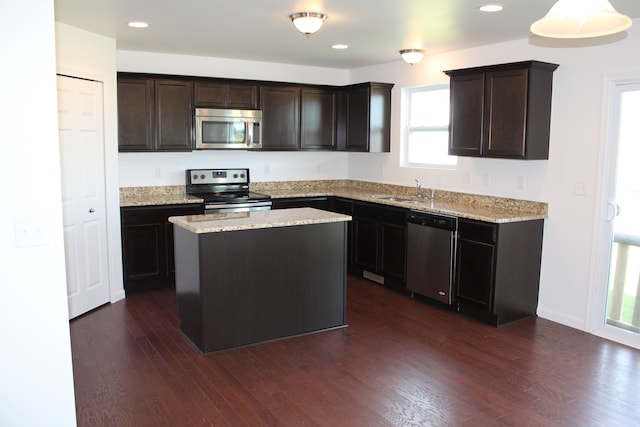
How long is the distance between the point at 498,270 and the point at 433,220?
2.64ft

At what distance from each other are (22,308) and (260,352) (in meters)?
1.99

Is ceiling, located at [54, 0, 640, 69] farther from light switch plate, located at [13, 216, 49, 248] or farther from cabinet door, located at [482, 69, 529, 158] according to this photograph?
light switch plate, located at [13, 216, 49, 248]

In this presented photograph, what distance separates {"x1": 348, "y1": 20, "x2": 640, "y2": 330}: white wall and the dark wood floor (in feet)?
1.18

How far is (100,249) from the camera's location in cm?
502

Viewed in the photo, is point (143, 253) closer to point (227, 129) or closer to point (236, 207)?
point (236, 207)

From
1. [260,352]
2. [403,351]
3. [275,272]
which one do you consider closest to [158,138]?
[275,272]

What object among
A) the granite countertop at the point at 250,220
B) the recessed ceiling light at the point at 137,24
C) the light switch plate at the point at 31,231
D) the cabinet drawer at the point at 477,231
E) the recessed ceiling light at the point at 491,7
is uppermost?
the recessed ceiling light at the point at 137,24

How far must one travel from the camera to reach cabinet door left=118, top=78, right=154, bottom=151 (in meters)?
5.43

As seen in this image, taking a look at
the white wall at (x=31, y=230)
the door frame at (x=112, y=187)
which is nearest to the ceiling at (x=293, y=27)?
the door frame at (x=112, y=187)

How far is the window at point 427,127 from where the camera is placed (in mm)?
5906

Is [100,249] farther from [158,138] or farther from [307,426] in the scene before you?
[307,426]

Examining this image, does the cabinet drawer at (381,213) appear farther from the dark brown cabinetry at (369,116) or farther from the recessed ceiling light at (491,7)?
the recessed ceiling light at (491,7)

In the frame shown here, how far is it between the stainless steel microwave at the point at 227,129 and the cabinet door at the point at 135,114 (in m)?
0.52

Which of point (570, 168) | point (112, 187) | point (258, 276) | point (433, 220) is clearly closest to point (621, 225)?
point (570, 168)
